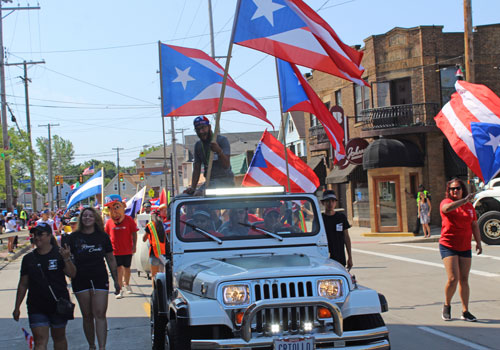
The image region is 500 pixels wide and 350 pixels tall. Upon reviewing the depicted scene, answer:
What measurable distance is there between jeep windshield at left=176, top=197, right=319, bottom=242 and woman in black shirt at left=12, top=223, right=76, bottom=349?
4.58 feet

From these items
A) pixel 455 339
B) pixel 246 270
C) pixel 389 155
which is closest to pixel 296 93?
pixel 455 339

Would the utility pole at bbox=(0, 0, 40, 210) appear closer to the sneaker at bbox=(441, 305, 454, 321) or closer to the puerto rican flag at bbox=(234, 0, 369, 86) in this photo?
the puerto rican flag at bbox=(234, 0, 369, 86)

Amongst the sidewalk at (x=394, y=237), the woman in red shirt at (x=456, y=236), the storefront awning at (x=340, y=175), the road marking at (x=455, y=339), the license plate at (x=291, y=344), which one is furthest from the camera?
the storefront awning at (x=340, y=175)

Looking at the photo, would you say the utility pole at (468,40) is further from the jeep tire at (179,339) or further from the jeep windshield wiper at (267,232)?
the jeep tire at (179,339)

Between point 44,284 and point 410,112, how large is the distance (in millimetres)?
22370

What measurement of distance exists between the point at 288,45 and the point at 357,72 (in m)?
1.07

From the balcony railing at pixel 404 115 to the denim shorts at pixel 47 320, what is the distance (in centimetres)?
2201

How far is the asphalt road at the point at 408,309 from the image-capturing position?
25.0 ft

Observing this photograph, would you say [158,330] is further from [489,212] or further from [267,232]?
[489,212]

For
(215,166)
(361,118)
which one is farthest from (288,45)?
(361,118)

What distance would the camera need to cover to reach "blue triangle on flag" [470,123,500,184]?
9211 mm

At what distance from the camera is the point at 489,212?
19.2 meters

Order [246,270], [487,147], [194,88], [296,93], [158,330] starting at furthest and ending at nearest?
[296,93] < [194,88] < [487,147] < [158,330] < [246,270]

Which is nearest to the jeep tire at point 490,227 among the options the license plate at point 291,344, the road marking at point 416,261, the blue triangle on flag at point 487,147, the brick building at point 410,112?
the road marking at point 416,261
